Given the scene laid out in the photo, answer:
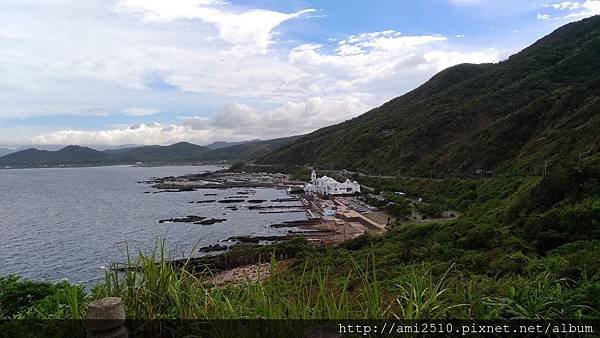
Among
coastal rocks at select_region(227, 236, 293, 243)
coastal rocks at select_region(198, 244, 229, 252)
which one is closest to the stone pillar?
coastal rocks at select_region(198, 244, 229, 252)

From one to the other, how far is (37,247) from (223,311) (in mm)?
37511

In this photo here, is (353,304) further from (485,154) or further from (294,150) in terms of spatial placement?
(294,150)

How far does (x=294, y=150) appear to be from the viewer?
11681cm

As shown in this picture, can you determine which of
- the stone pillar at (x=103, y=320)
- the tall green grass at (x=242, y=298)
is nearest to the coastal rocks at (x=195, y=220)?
the tall green grass at (x=242, y=298)

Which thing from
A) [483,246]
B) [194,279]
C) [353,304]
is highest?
[194,279]

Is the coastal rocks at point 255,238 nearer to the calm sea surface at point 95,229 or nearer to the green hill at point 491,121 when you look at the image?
the calm sea surface at point 95,229

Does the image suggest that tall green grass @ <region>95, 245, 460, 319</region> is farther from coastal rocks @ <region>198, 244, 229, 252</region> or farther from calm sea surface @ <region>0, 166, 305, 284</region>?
coastal rocks @ <region>198, 244, 229, 252</region>

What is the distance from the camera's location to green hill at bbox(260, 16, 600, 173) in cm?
3988

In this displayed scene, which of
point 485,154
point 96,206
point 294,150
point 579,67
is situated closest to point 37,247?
point 96,206

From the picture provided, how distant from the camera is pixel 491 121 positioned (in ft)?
210

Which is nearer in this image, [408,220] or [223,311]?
[223,311]

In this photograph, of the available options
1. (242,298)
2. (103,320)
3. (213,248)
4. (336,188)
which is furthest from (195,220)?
(103,320)

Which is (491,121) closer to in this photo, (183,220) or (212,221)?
(212,221)

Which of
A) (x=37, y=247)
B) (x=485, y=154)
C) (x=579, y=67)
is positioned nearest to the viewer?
(x=37, y=247)
